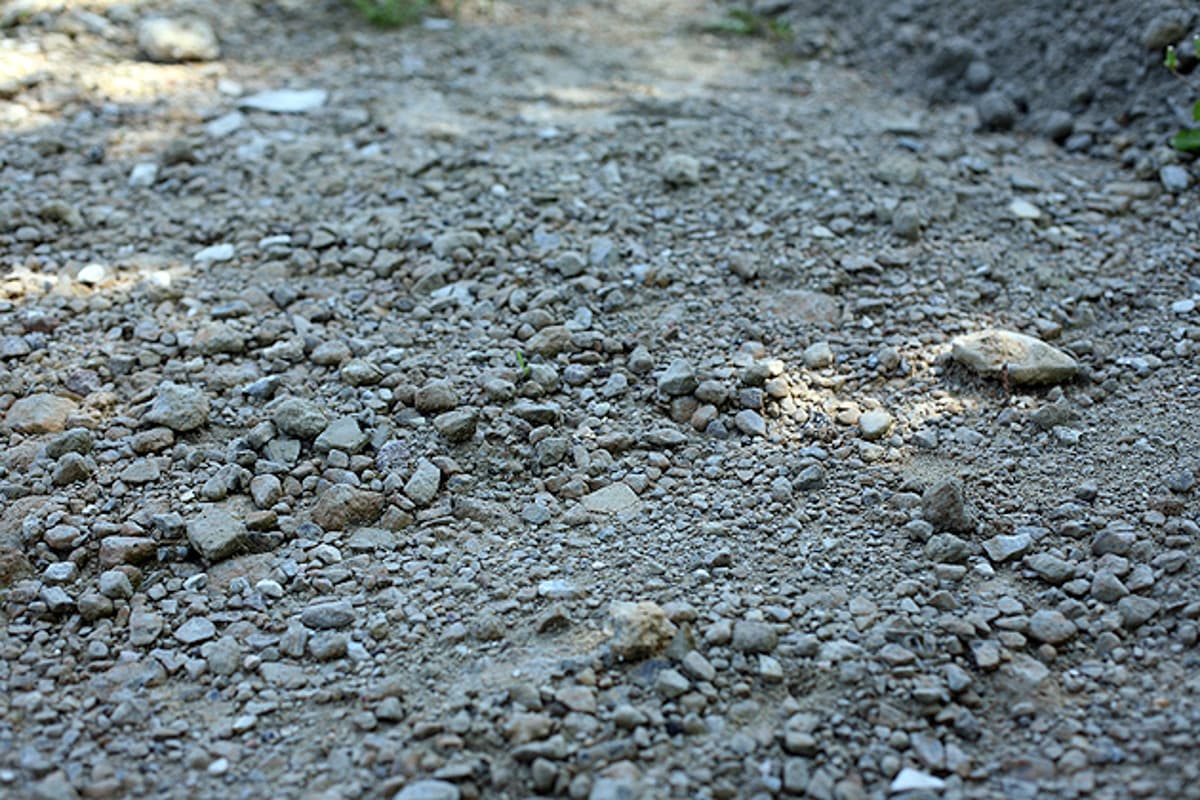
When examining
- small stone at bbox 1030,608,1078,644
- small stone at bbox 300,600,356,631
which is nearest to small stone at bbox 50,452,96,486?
small stone at bbox 300,600,356,631

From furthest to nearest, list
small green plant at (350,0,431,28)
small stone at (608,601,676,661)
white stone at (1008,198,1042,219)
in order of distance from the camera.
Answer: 1. small green plant at (350,0,431,28)
2. white stone at (1008,198,1042,219)
3. small stone at (608,601,676,661)

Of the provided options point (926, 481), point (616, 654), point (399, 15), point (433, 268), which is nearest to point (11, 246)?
point (433, 268)

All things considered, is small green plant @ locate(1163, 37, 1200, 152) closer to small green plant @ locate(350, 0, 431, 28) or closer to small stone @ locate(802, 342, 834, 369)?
small stone @ locate(802, 342, 834, 369)

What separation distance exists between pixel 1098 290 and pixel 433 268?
74.5 inches

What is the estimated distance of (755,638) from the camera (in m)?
Result: 2.40

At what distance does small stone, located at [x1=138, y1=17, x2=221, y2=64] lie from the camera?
4.70m

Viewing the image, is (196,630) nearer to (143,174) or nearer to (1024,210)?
(143,174)

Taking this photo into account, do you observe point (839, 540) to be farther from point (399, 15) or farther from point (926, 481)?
point (399, 15)

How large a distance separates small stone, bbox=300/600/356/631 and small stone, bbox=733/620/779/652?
78cm

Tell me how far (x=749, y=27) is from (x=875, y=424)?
269cm

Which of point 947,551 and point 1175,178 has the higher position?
point 1175,178

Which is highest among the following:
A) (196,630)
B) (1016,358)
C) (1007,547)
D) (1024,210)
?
(1024,210)

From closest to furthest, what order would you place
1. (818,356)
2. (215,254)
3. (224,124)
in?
(818,356)
(215,254)
(224,124)

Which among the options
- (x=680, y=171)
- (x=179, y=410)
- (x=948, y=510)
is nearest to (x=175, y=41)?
(x=680, y=171)
